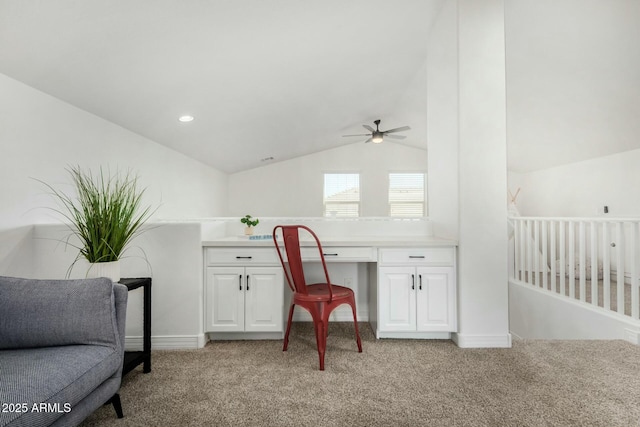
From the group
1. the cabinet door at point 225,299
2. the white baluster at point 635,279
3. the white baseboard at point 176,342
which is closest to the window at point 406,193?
the white baluster at point 635,279

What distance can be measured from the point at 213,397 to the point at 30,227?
5.94 ft

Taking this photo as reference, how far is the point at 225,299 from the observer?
2.56 metres

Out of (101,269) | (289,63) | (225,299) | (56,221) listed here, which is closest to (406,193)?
(289,63)

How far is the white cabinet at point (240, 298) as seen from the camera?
255 centimetres

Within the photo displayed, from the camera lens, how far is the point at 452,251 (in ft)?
8.48

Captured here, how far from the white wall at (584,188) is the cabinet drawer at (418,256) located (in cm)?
368

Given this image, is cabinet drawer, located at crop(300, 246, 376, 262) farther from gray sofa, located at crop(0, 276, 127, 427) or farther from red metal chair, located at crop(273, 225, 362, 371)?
gray sofa, located at crop(0, 276, 127, 427)

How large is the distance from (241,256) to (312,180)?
5.20 metres

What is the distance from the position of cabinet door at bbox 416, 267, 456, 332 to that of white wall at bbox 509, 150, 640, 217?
371 cm

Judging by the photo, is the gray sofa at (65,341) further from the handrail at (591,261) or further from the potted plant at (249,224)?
the handrail at (591,261)

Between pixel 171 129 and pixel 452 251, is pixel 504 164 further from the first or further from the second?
pixel 171 129

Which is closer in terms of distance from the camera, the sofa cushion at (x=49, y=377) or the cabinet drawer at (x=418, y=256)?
the sofa cushion at (x=49, y=377)

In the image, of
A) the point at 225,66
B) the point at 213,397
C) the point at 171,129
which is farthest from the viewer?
the point at 171,129

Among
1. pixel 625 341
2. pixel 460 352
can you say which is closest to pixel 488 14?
pixel 460 352
